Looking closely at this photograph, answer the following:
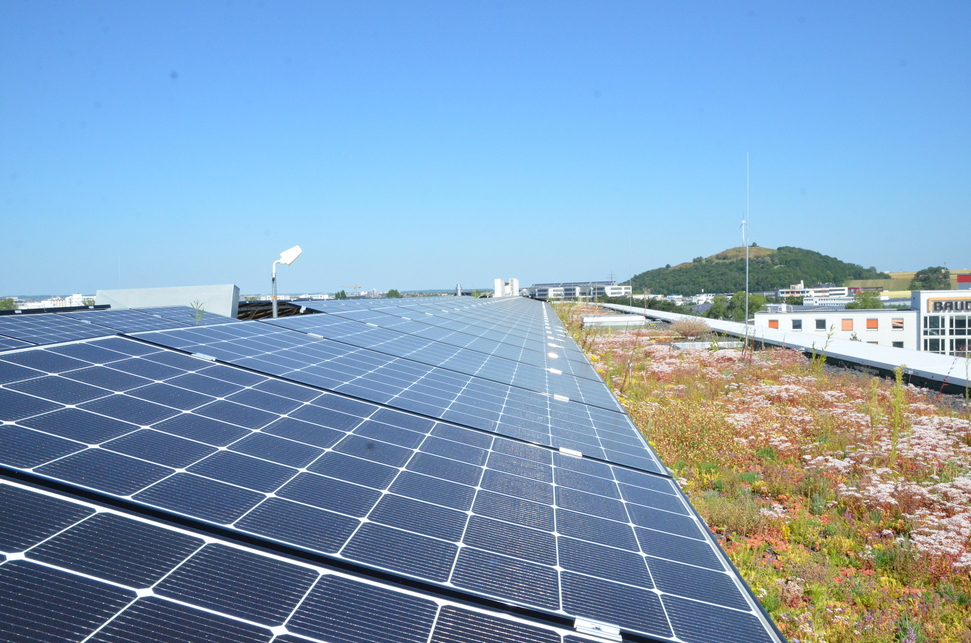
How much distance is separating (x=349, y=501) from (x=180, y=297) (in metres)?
19.2

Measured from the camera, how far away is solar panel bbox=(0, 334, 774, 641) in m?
2.95

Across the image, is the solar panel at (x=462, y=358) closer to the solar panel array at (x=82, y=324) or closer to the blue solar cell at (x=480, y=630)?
the solar panel array at (x=82, y=324)

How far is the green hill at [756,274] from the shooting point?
84.7 metres

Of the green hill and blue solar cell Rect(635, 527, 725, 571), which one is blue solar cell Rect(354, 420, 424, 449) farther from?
the green hill

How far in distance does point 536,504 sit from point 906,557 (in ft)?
18.5

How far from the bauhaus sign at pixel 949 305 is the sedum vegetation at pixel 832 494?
25.9m

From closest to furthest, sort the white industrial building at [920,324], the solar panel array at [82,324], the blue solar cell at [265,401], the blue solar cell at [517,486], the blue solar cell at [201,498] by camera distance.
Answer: the blue solar cell at [201,498]
the blue solar cell at [517,486]
the blue solar cell at [265,401]
the solar panel array at [82,324]
the white industrial building at [920,324]

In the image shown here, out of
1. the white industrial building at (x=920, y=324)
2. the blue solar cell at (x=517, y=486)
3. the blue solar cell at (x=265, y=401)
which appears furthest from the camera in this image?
the white industrial building at (x=920, y=324)

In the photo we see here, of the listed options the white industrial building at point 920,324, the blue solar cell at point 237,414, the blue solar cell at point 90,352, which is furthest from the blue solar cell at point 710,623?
the white industrial building at point 920,324

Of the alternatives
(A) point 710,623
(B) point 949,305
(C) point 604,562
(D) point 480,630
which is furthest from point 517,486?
(B) point 949,305

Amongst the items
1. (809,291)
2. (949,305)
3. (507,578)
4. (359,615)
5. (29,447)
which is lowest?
(507,578)

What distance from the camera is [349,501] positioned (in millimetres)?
3668

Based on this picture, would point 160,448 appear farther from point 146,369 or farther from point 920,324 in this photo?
point 920,324

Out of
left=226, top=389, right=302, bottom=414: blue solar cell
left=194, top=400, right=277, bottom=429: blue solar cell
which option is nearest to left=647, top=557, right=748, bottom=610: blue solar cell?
left=194, top=400, right=277, bottom=429: blue solar cell
